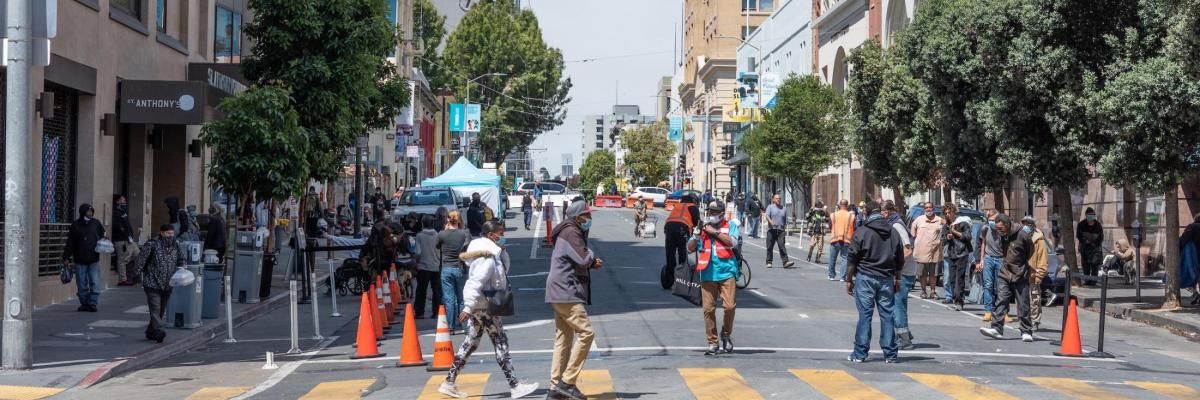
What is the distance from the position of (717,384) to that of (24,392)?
6489 mm

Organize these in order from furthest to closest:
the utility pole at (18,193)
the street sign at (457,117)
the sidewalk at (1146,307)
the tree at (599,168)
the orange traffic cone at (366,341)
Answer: the tree at (599,168), the street sign at (457,117), the sidewalk at (1146,307), the orange traffic cone at (366,341), the utility pole at (18,193)

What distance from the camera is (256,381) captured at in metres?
13.7

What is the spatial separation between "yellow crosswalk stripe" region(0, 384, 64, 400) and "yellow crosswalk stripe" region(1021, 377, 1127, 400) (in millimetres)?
9355

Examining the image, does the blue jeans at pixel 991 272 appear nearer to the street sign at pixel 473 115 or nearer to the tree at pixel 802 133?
the tree at pixel 802 133

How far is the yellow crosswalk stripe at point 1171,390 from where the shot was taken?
1247 cm

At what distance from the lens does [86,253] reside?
776 inches

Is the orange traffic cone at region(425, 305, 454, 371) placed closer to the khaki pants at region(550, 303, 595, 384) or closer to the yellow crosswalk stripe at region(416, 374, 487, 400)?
the yellow crosswalk stripe at region(416, 374, 487, 400)

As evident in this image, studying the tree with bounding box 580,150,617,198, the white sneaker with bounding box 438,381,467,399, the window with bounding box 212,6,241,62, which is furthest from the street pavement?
→ the tree with bounding box 580,150,617,198

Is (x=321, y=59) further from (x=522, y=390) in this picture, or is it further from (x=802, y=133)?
(x=802, y=133)

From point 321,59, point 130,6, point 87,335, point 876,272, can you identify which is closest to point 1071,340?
point 876,272

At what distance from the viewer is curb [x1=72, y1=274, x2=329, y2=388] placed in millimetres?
13773

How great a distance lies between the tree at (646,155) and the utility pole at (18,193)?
113 meters

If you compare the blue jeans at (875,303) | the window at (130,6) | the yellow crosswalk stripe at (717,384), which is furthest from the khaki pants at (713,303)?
the window at (130,6)

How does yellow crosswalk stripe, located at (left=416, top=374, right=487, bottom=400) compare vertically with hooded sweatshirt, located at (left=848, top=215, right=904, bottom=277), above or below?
below
